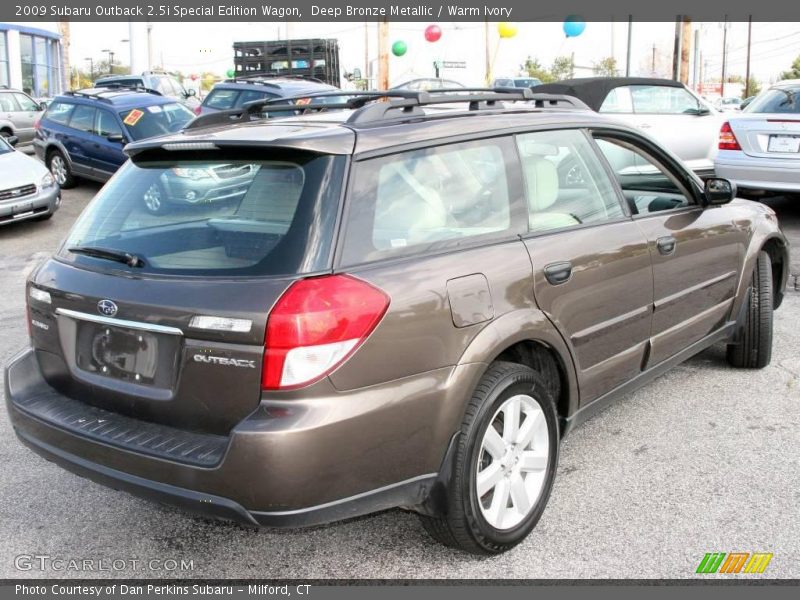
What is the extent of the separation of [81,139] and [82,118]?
411mm

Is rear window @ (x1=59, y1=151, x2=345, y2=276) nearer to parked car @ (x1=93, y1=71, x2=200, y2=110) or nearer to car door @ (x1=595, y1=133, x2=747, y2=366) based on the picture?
car door @ (x1=595, y1=133, x2=747, y2=366)

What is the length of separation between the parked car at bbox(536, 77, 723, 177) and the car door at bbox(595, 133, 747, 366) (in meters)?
7.43

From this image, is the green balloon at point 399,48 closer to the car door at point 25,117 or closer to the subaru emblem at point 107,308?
the car door at point 25,117

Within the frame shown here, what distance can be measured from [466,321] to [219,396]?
2.95 ft

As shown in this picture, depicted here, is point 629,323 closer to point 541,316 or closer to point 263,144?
point 541,316

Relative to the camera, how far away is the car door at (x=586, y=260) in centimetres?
351

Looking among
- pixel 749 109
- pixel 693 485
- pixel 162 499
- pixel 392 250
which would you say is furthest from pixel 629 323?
pixel 749 109

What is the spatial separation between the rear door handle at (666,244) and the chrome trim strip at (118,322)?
2.46 meters

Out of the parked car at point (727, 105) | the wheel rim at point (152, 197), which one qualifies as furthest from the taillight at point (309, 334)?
the parked car at point (727, 105)

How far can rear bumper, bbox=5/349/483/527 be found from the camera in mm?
2641

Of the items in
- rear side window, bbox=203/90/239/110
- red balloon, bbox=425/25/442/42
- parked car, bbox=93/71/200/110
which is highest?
red balloon, bbox=425/25/442/42

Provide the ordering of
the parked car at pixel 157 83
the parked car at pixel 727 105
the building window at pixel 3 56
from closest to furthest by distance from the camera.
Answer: the parked car at pixel 157 83, the parked car at pixel 727 105, the building window at pixel 3 56

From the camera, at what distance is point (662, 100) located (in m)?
12.3

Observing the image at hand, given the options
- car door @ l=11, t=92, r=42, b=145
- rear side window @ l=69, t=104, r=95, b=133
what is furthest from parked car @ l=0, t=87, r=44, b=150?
rear side window @ l=69, t=104, r=95, b=133
